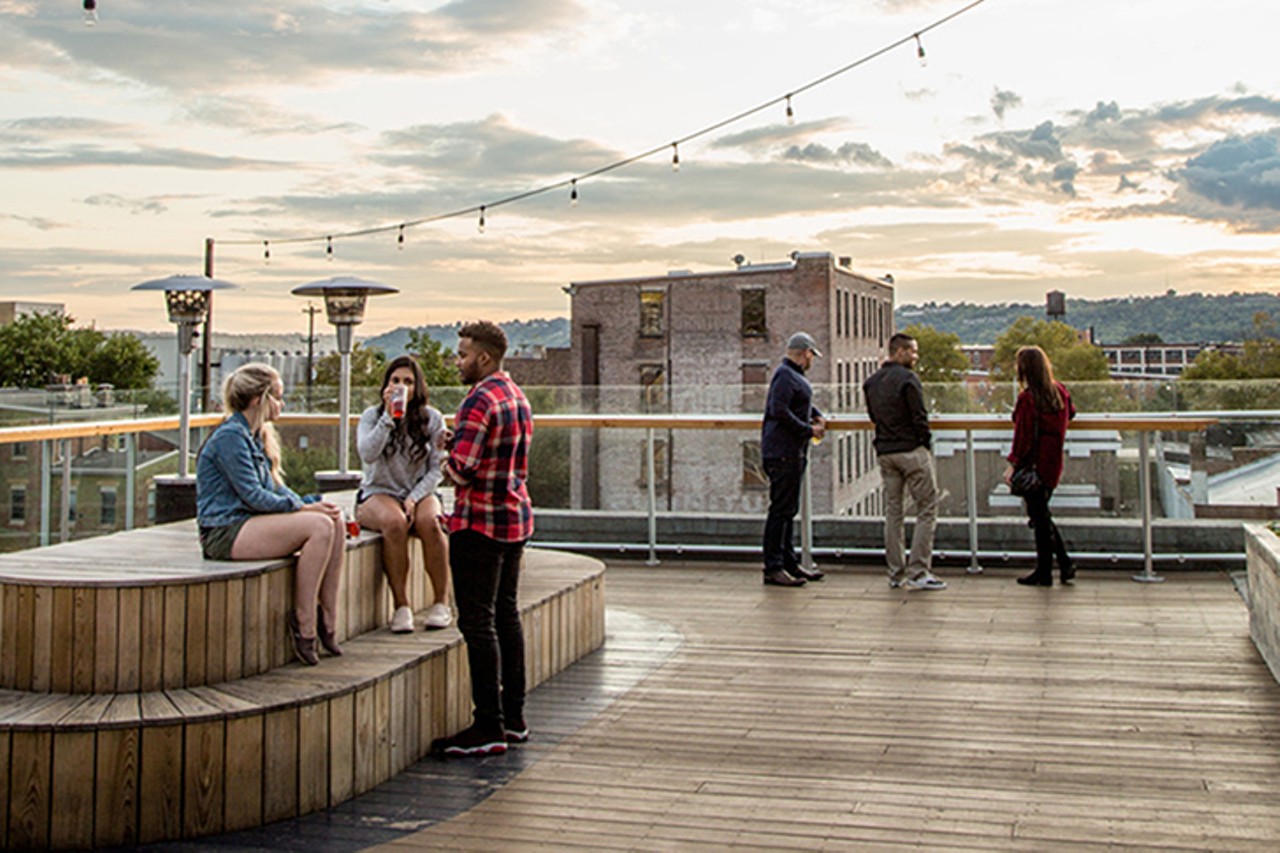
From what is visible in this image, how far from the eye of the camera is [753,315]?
150 feet

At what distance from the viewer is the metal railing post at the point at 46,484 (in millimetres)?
7082

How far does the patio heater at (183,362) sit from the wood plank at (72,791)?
5661 millimetres

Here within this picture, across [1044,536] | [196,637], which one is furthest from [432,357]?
[196,637]

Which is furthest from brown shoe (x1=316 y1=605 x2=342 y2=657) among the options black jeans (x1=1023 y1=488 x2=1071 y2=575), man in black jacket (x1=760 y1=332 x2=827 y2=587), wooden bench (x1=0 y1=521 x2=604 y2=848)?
black jeans (x1=1023 y1=488 x2=1071 y2=575)

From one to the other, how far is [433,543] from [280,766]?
5.13 feet

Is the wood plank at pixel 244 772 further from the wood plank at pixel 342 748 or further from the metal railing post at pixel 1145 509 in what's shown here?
the metal railing post at pixel 1145 509

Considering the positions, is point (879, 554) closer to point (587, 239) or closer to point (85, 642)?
point (85, 642)

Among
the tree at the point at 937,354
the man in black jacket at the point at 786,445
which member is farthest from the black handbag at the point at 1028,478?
the tree at the point at 937,354

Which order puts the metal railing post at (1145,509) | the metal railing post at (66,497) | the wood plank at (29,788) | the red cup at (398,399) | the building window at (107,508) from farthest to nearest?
the metal railing post at (1145,509)
the building window at (107,508)
the metal railing post at (66,497)
the red cup at (398,399)
the wood plank at (29,788)

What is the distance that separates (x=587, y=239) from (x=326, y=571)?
34.6 meters

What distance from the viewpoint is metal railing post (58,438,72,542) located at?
23.7 ft

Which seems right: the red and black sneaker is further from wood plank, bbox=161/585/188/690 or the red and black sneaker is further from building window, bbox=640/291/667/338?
building window, bbox=640/291/667/338

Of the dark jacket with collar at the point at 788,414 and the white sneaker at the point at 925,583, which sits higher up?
the dark jacket with collar at the point at 788,414

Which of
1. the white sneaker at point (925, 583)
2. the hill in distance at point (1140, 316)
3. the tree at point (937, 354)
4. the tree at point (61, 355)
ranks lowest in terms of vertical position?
the white sneaker at point (925, 583)
